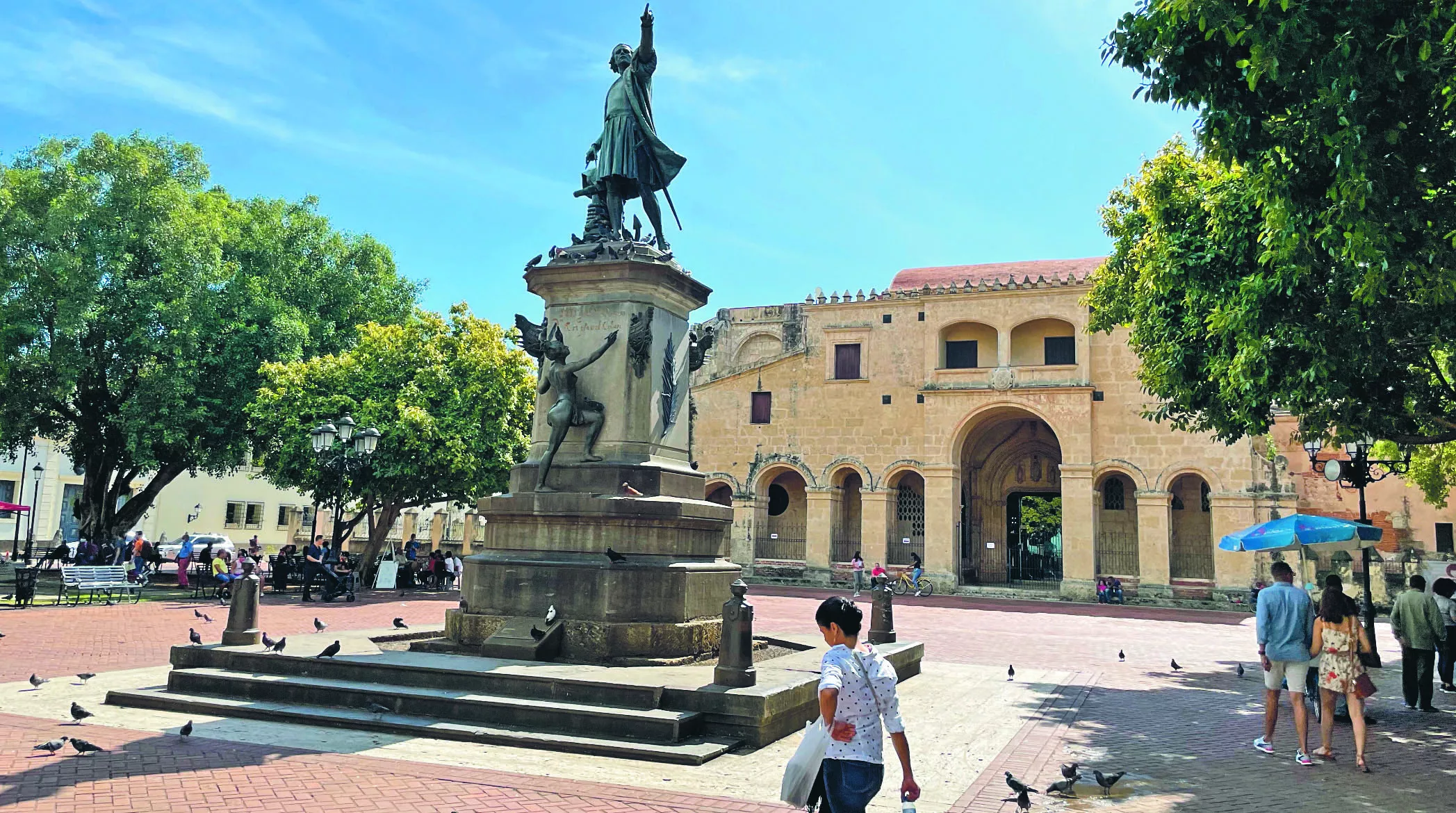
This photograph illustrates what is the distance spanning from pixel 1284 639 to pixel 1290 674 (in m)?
0.29

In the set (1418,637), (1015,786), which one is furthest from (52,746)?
(1418,637)

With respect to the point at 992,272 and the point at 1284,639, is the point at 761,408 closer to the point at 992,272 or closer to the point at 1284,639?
the point at 992,272

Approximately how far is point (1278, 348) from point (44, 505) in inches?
1933

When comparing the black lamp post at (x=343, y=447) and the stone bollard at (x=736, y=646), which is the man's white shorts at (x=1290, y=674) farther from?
the black lamp post at (x=343, y=447)

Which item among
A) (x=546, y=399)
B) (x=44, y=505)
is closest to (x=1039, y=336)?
(x=546, y=399)

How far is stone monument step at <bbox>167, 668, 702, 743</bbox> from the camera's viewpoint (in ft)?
23.6

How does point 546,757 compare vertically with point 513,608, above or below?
below

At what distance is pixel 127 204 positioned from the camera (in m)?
25.9

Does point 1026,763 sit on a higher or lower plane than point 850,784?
lower

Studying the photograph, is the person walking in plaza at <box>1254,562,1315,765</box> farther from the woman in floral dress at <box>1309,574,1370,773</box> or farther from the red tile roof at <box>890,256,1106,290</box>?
the red tile roof at <box>890,256,1106,290</box>

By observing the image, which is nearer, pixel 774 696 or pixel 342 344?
pixel 774 696

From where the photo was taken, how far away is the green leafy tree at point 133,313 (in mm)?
24812

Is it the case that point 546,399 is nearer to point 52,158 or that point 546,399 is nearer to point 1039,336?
point 52,158

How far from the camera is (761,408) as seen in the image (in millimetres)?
37656
